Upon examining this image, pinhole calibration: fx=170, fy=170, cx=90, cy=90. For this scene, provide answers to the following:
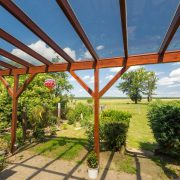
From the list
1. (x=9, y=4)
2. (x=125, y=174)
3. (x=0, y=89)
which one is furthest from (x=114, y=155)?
(x=0, y=89)

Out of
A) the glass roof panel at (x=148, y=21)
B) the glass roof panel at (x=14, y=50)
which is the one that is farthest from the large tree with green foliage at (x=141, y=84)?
the glass roof panel at (x=148, y=21)

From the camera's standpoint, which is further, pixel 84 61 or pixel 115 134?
pixel 115 134

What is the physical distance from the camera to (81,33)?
4.04m

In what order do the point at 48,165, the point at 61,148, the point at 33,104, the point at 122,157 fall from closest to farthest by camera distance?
the point at 48,165
the point at 122,157
the point at 61,148
the point at 33,104

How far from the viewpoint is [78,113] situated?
15742 millimetres

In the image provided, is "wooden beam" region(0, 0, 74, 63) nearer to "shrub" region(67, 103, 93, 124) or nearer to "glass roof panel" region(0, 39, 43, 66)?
"glass roof panel" region(0, 39, 43, 66)

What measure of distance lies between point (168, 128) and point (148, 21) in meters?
4.05

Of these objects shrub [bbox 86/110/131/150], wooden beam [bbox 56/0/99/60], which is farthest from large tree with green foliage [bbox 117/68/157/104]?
wooden beam [bbox 56/0/99/60]

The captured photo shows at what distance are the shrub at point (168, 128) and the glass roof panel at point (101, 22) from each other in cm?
300

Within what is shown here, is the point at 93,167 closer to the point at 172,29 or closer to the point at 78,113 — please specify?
the point at 172,29

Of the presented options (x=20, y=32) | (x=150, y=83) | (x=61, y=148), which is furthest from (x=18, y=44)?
(x=150, y=83)

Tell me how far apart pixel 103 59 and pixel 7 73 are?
14.7ft

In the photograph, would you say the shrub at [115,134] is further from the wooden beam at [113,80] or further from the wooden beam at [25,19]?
the wooden beam at [25,19]

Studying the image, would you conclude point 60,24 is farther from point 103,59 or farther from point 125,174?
point 125,174
